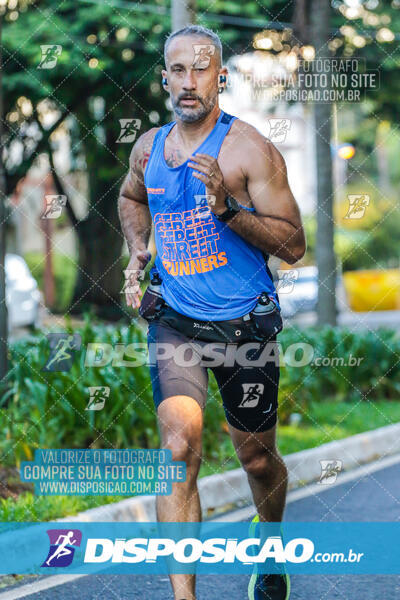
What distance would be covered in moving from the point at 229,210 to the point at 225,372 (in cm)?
59

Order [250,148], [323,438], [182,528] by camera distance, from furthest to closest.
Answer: [323,438] < [250,148] < [182,528]

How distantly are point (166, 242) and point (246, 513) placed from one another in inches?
108

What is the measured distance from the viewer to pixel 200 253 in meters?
3.89

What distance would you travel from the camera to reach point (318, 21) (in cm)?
A: 1131

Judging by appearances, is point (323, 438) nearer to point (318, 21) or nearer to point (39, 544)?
point (39, 544)

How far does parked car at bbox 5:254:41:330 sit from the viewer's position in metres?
16.7

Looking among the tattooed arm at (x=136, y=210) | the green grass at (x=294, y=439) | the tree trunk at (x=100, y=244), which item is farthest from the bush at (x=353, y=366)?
the tree trunk at (x=100, y=244)

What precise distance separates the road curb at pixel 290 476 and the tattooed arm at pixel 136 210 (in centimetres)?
176

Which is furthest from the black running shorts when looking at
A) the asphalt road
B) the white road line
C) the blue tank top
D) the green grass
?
the white road line

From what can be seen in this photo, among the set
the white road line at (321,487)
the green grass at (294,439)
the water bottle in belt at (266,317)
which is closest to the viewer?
the water bottle in belt at (266,317)

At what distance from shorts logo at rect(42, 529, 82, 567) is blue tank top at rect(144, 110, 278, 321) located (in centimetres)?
170

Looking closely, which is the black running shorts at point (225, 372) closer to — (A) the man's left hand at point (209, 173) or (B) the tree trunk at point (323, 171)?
(A) the man's left hand at point (209, 173)

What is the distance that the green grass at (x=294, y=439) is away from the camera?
543 cm

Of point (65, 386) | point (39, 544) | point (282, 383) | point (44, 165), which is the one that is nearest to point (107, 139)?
point (44, 165)
